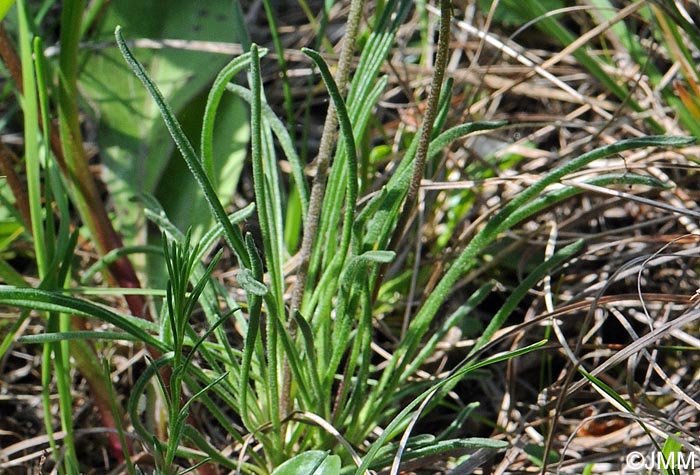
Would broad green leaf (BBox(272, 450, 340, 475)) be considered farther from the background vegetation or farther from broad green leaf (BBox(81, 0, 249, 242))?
broad green leaf (BBox(81, 0, 249, 242))

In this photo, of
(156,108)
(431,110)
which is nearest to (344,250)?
(431,110)

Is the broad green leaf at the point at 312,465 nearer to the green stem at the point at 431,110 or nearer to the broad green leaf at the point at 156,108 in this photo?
the green stem at the point at 431,110

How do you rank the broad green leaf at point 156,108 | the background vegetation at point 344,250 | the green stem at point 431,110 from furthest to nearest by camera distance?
1. the broad green leaf at point 156,108
2. the background vegetation at point 344,250
3. the green stem at point 431,110

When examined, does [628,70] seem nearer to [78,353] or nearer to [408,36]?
[408,36]

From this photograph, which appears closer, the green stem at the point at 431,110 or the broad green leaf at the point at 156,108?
the green stem at the point at 431,110

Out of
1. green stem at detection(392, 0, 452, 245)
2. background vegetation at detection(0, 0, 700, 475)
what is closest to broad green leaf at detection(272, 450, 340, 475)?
background vegetation at detection(0, 0, 700, 475)

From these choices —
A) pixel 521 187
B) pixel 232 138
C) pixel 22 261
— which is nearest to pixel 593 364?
pixel 521 187

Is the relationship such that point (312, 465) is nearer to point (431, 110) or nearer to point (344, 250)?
point (344, 250)

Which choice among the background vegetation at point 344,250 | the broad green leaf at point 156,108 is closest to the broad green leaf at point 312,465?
the background vegetation at point 344,250

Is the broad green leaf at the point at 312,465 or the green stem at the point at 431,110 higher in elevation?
the green stem at the point at 431,110
